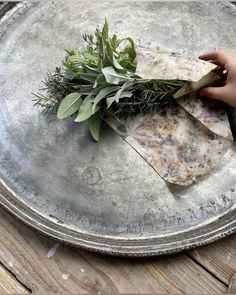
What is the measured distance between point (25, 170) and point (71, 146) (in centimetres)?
11

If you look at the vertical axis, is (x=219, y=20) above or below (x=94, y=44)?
below

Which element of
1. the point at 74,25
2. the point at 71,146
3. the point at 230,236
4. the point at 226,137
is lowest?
the point at 230,236

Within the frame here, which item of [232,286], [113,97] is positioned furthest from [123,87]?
[232,286]

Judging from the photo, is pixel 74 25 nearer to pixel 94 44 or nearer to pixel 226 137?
pixel 94 44

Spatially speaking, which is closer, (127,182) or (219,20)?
(127,182)

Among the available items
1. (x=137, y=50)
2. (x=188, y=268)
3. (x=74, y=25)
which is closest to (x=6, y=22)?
(x=74, y=25)

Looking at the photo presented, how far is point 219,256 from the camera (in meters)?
1.25

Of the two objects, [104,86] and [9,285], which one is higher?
[104,86]

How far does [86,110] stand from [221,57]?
0.94 feet

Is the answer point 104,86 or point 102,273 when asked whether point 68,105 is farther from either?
point 102,273

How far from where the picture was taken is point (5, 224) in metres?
1.31

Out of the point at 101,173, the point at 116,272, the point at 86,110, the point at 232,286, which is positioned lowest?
the point at 232,286

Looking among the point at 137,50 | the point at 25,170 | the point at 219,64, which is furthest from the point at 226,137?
the point at 25,170

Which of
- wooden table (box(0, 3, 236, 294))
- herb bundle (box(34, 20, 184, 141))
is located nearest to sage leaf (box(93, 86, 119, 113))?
herb bundle (box(34, 20, 184, 141))
